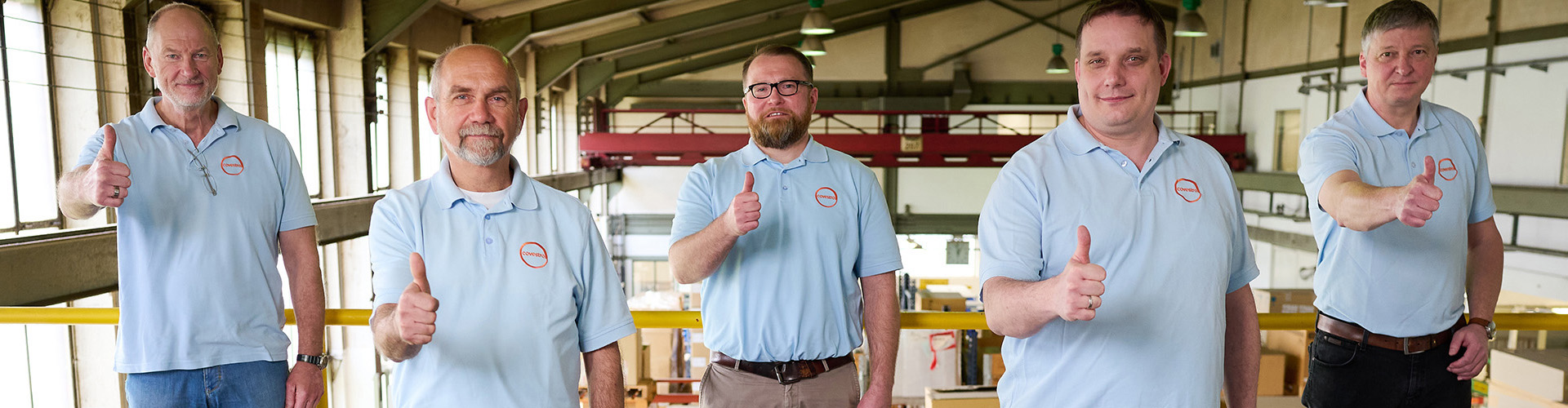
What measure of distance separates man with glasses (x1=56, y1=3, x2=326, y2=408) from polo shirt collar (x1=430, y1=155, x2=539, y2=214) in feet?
2.46

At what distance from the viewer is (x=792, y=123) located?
2.33 meters

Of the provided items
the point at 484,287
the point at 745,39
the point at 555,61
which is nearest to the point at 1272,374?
the point at 484,287

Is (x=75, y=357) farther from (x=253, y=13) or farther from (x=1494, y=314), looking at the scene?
(x=1494, y=314)

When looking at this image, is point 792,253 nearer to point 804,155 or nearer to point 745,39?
point 804,155

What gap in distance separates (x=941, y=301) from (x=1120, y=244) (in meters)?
6.48

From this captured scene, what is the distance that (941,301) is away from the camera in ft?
26.3

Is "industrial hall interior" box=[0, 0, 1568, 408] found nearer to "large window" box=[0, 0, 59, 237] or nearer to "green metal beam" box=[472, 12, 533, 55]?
"large window" box=[0, 0, 59, 237]

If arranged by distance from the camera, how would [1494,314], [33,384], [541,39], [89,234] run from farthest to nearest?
Answer: [541,39]
[33,384]
[89,234]
[1494,314]

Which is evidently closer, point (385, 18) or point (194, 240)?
point (194, 240)

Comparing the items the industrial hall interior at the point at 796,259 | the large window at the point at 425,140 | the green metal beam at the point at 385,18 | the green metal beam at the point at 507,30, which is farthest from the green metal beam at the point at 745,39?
the industrial hall interior at the point at 796,259

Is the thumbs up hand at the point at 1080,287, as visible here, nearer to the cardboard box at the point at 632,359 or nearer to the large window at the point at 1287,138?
the cardboard box at the point at 632,359

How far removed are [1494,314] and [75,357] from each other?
6400 mm

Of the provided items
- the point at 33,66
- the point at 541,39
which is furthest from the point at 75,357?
the point at 541,39

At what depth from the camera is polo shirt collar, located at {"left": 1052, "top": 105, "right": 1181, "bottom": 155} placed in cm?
170
